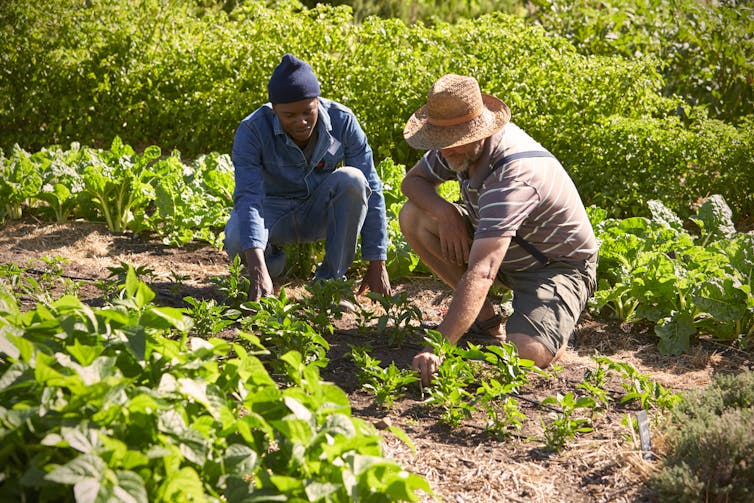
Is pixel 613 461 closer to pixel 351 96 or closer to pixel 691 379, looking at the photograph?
pixel 691 379

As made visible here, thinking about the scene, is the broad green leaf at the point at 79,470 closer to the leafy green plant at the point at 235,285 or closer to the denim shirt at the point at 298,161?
the leafy green plant at the point at 235,285

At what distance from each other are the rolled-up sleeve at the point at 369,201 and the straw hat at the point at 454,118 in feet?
3.64

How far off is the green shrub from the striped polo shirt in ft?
3.68

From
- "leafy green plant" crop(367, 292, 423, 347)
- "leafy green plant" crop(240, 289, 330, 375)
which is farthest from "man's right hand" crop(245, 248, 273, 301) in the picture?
"leafy green plant" crop(367, 292, 423, 347)

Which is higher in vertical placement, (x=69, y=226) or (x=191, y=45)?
(x=191, y=45)

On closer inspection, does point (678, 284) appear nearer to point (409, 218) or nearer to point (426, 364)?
point (409, 218)

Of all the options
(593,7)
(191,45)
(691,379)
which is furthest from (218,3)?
(691,379)

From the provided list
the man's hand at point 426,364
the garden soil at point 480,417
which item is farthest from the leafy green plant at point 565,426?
the man's hand at point 426,364

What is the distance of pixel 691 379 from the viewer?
441 cm

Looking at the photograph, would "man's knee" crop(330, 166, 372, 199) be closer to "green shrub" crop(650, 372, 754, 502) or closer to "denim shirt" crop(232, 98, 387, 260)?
"denim shirt" crop(232, 98, 387, 260)

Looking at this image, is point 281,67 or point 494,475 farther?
point 281,67

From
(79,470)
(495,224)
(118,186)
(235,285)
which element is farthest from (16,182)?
(79,470)

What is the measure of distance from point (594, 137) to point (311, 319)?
312 cm

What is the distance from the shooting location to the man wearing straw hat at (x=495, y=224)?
12.4 ft
